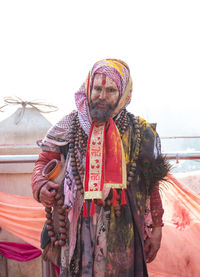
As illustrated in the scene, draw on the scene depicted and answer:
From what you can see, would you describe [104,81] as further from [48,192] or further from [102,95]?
[48,192]

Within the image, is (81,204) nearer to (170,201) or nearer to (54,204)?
(54,204)

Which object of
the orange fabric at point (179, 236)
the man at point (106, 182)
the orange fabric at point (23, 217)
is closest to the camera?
the man at point (106, 182)

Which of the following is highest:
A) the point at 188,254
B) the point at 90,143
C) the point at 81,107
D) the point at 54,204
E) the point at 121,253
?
the point at 81,107

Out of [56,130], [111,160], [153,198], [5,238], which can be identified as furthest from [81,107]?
[5,238]

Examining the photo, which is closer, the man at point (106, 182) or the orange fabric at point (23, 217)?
the man at point (106, 182)

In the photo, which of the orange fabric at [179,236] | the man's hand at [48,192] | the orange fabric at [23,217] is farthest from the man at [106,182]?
the orange fabric at [23,217]

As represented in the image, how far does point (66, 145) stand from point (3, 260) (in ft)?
7.78

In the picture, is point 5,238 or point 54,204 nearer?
point 54,204

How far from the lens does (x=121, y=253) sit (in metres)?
1.71

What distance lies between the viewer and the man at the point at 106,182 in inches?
68.4

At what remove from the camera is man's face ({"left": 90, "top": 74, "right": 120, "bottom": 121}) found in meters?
1.77

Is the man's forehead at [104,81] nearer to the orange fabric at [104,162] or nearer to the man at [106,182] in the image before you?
the man at [106,182]

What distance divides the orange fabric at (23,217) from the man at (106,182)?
3.09ft

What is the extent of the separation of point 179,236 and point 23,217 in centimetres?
151
